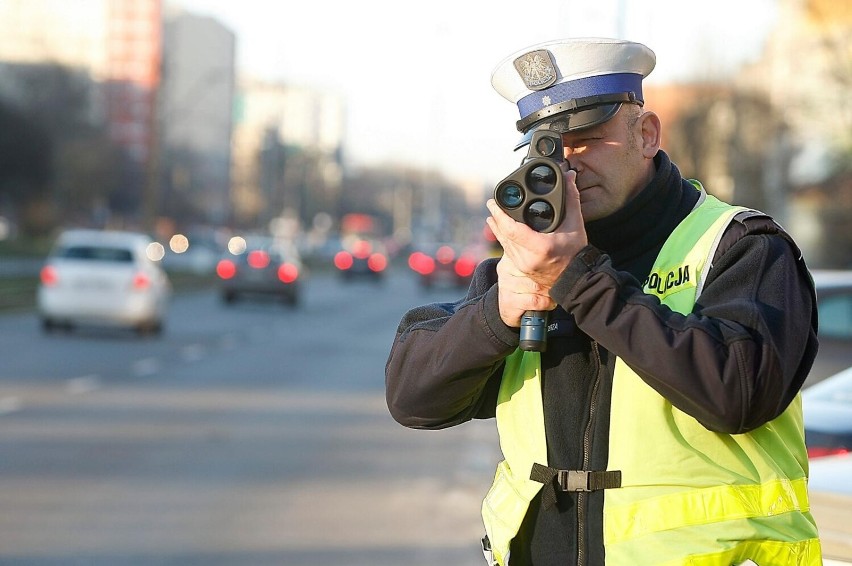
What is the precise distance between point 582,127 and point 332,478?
8.32 meters

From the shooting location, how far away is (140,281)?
25.3 meters

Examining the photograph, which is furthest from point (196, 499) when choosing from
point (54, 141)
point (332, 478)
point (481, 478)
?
point (54, 141)

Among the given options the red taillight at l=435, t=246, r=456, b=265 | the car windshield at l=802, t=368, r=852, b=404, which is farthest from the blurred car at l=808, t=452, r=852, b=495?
the red taillight at l=435, t=246, r=456, b=265

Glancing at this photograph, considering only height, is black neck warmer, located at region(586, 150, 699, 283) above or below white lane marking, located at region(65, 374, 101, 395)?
above

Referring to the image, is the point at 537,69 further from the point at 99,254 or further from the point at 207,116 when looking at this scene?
the point at 207,116

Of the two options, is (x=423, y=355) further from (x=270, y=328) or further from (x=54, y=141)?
(x=54, y=141)

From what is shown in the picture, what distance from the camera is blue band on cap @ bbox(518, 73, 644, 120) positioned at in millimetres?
3113

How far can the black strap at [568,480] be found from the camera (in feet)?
9.86

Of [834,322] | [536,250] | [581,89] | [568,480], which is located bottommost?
[834,322]

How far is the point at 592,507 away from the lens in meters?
3.05

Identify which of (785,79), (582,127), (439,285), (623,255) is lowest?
(439,285)

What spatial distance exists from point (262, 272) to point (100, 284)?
12.9m

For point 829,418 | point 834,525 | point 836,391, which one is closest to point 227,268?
point 836,391

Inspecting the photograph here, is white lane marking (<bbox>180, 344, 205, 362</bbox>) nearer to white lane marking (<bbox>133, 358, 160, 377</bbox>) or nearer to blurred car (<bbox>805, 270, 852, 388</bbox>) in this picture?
white lane marking (<bbox>133, 358, 160, 377</bbox>)
